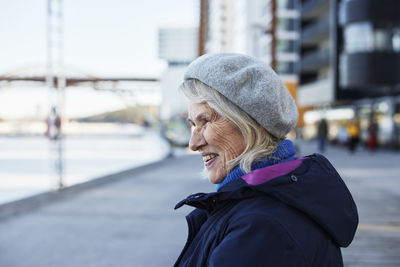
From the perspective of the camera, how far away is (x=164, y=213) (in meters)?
6.30

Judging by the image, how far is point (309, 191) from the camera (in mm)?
1094

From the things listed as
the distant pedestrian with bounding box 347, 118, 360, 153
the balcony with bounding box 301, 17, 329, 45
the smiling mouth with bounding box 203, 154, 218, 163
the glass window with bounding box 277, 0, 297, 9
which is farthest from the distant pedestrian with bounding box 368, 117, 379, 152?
the glass window with bounding box 277, 0, 297, 9

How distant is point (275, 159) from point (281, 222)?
0.27m

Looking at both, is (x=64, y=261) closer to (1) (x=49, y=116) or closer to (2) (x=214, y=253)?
(2) (x=214, y=253)

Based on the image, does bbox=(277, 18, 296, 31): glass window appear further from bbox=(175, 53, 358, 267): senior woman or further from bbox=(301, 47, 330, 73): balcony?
bbox=(175, 53, 358, 267): senior woman

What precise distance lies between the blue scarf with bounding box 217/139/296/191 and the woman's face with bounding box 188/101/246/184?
0.05 m

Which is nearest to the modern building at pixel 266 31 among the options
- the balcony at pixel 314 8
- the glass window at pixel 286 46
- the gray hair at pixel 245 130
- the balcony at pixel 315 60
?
the glass window at pixel 286 46

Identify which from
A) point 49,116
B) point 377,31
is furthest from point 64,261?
point 377,31

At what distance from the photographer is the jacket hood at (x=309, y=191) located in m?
1.07

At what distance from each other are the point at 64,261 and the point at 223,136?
3.46m

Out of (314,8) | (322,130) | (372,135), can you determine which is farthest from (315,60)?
(322,130)

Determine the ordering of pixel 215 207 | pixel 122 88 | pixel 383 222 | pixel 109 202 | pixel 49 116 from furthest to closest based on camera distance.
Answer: pixel 122 88, pixel 49 116, pixel 109 202, pixel 383 222, pixel 215 207

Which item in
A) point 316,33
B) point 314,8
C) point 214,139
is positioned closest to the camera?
point 214,139

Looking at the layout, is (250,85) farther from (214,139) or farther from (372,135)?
(372,135)
